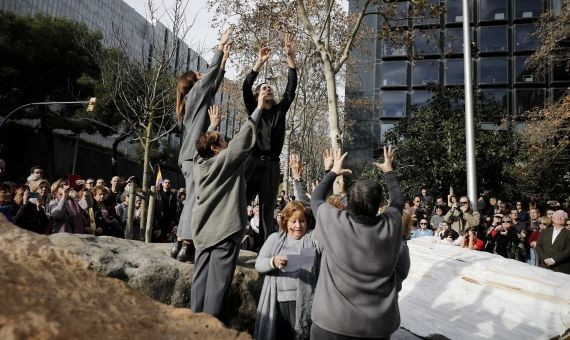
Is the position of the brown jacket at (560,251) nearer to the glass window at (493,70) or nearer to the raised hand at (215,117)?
the raised hand at (215,117)

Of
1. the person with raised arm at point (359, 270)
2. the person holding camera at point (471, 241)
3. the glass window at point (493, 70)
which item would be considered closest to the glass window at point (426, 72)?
the glass window at point (493, 70)

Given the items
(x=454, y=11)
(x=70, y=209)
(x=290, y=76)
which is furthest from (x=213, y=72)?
(x=454, y=11)

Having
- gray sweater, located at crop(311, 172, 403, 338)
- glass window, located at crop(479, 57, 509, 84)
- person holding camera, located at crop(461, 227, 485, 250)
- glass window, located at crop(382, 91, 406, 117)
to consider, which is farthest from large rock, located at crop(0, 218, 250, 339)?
glass window, located at crop(479, 57, 509, 84)

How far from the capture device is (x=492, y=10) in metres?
31.7

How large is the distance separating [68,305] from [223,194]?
2404 millimetres

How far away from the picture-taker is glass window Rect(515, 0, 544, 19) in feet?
101

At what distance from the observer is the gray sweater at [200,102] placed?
14.2 feet

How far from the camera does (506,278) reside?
17.6ft

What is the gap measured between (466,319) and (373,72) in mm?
30170

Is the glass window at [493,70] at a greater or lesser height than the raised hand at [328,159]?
greater

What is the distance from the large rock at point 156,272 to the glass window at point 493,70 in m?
30.7

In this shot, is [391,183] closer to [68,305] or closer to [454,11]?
[68,305]

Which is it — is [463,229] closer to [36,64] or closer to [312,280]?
[312,280]

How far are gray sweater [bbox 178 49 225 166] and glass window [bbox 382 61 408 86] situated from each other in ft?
98.2
